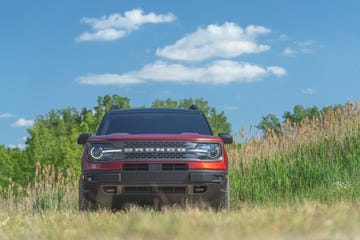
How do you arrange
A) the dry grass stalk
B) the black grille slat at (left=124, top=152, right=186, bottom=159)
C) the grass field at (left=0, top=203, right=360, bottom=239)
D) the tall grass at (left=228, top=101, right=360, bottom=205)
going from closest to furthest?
the grass field at (left=0, top=203, right=360, bottom=239) < the black grille slat at (left=124, top=152, right=186, bottom=159) < the tall grass at (left=228, top=101, right=360, bottom=205) < the dry grass stalk

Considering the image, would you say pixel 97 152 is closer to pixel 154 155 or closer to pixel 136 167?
pixel 136 167

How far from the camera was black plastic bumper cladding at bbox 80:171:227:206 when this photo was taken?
9234 mm

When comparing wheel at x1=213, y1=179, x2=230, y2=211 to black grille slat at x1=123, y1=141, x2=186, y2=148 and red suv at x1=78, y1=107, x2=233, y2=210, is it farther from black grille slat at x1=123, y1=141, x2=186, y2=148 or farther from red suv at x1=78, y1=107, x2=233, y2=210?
black grille slat at x1=123, y1=141, x2=186, y2=148

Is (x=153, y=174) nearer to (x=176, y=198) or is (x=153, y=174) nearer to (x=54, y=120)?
(x=176, y=198)

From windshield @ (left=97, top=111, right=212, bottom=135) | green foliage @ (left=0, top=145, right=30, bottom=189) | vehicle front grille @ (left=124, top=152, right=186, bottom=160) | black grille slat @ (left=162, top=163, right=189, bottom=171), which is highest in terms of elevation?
windshield @ (left=97, top=111, right=212, bottom=135)

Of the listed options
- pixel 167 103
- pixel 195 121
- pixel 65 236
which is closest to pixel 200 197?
pixel 195 121

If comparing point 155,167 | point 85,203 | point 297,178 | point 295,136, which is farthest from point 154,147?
point 295,136

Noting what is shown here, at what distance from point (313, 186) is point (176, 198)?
5.13 meters

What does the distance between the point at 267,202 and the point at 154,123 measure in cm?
305

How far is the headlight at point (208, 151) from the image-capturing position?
9562 mm

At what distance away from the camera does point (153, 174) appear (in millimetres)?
9250

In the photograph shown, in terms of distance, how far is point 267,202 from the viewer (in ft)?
39.2

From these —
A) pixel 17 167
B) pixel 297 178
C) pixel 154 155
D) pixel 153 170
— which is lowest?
pixel 17 167

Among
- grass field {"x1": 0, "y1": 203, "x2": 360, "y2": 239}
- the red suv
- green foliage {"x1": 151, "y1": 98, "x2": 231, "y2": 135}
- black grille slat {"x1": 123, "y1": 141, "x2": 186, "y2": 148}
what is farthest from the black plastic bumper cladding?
green foliage {"x1": 151, "y1": 98, "x2": 231, "y2": 135}
